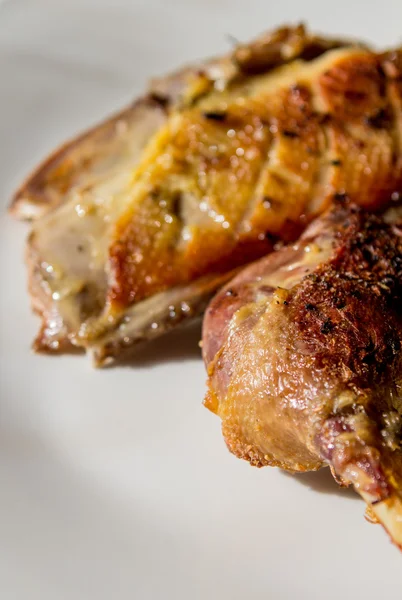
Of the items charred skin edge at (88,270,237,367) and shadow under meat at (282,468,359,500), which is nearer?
shadow under meat at (282,468,359,500)

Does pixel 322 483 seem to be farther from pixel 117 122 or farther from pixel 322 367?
pixel 117 122

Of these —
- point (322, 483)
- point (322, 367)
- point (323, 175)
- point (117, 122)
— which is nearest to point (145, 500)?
point (322, 483)

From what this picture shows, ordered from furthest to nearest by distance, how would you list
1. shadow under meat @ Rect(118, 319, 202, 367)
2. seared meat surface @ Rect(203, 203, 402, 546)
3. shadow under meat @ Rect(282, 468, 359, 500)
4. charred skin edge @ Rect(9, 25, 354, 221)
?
charred skin edge @ Rect(9, 25, 354, 221) < shadow under meat @ Rect(118, 319, 202, 367) < shadow under meat @ Rect(282, 468, 359, 500) < seared meat surface @ Rect(203, 203, 402, 546)

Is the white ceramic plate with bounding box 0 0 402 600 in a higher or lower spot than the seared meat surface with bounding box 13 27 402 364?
lower

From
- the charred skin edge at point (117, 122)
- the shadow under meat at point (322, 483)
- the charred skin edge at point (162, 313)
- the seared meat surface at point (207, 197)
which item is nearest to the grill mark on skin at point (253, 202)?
the seared meat surface at point (207, 197)

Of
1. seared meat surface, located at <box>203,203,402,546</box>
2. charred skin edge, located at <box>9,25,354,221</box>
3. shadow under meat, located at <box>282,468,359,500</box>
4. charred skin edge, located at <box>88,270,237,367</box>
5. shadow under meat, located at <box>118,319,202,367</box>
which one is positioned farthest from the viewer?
charred skin edge, located at <box>9,25,354,221</box>

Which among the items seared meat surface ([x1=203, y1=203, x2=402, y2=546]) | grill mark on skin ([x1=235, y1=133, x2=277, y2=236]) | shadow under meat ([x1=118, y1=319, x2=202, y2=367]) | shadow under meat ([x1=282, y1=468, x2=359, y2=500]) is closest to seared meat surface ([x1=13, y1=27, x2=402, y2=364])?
grill mark on skin ([x1=235, y1=133, x2=277, y2=236])

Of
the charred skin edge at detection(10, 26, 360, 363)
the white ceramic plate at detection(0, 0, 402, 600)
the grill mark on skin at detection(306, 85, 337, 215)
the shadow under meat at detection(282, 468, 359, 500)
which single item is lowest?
the shadow under meat at detection(282, 468, 359, 500)

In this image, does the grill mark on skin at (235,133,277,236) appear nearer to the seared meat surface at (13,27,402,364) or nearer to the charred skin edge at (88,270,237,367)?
the seared meat surface at (13,27,402,364)
